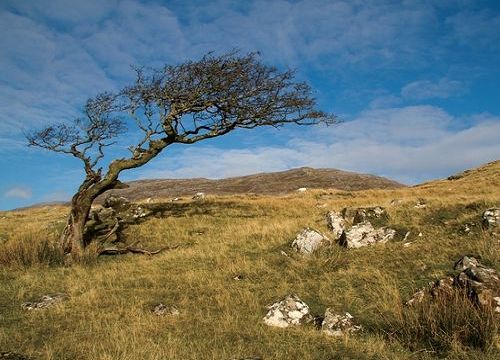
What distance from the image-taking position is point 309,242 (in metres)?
16.1

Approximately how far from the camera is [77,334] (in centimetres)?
905

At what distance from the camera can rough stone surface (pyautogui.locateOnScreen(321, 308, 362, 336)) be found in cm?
884

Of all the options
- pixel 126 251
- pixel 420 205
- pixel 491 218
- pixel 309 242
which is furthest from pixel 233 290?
pixel 420 205

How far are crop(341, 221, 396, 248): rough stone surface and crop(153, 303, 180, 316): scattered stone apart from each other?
291 inches

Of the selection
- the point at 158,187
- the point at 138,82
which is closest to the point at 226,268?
the point at 138,82

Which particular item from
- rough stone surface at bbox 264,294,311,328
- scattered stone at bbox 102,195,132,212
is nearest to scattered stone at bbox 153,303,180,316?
rough stone surface at bbox 264,294,311,328

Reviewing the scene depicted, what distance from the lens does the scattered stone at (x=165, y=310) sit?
10.4 m

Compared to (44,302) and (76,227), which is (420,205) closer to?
(76,227)

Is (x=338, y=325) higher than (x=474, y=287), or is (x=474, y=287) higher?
(x=474, y=287)

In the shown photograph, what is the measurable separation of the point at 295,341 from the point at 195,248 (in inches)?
428

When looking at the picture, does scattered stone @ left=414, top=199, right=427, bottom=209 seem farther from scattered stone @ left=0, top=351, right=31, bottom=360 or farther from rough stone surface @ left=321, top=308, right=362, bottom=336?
scattered stone @ left=0, top=351, right=31, bottom=360

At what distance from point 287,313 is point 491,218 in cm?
900

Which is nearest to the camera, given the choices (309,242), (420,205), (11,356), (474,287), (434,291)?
(11,356)

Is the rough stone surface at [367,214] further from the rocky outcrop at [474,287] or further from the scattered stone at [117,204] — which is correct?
the scattered stone at [117,204]
